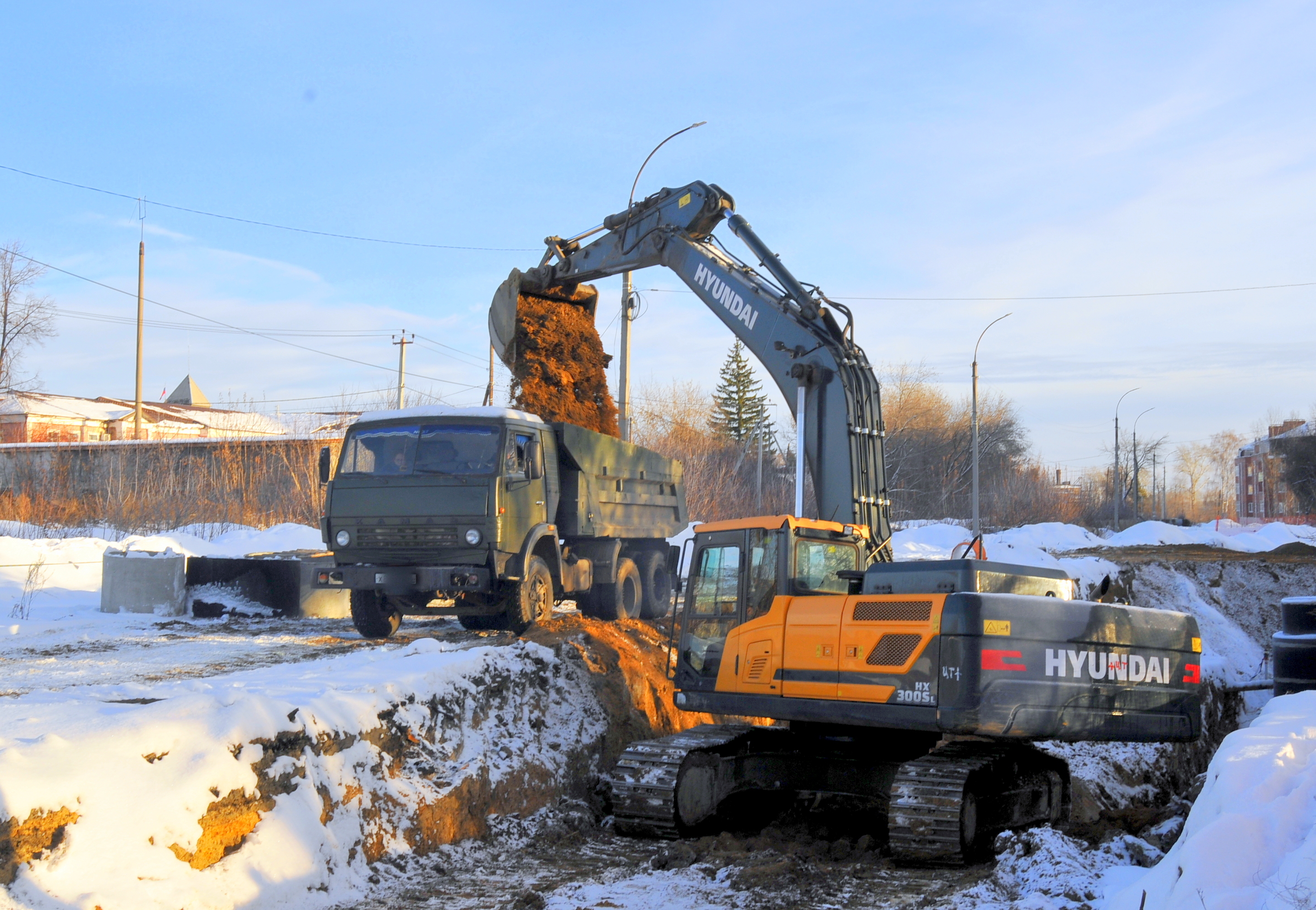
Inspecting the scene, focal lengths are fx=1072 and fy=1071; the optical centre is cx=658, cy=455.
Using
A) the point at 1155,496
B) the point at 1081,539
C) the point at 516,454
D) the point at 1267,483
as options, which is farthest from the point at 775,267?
the point at 1155,496

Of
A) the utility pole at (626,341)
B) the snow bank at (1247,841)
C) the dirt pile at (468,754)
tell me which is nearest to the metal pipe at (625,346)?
the utility pole at (626,341)

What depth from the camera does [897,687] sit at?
7.37 meters

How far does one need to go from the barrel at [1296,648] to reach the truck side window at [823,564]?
7.36 metres

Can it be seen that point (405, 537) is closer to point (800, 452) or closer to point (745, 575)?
point (800, 452)

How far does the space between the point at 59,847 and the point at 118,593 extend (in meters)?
10.8

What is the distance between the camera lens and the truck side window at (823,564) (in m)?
8.40

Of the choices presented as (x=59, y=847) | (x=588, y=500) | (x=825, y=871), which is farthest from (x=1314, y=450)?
(x=59, y=847)

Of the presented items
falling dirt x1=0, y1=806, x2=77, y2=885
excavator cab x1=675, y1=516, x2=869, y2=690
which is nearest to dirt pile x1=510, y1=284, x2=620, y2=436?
excavator cab x1=675, y1=516, x2=869, y2=690

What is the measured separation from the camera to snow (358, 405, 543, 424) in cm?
1197

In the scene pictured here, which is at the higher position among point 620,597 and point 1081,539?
point 1081,539

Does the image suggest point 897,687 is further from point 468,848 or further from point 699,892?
point 468,848

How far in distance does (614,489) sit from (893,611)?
23.2 feet

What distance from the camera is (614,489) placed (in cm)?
1416

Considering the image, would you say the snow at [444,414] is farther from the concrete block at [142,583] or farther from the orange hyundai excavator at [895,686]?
the concrete block at [142,583]
